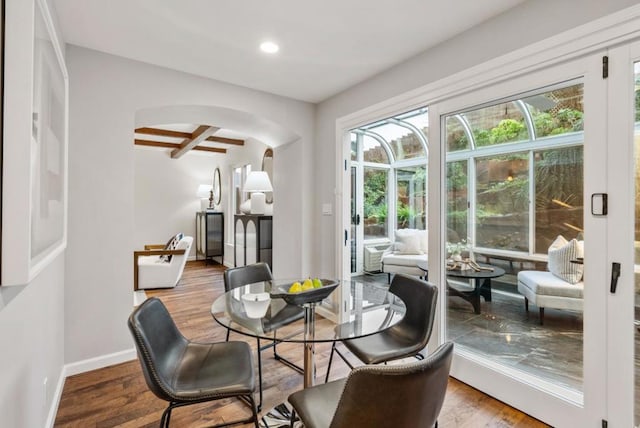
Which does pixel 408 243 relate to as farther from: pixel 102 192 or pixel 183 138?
pixel 183 138

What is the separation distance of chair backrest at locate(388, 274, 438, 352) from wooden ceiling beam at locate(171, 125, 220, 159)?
3561mm

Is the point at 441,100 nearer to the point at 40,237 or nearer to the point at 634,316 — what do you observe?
the point at 634,316

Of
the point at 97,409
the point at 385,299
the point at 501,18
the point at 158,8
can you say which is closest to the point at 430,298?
the point at 385,299

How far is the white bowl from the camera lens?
1.83m

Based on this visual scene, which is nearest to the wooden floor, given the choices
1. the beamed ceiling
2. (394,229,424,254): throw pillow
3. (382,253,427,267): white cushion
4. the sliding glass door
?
the sliding glass door

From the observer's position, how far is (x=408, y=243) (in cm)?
505

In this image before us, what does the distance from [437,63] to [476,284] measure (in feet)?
5.62

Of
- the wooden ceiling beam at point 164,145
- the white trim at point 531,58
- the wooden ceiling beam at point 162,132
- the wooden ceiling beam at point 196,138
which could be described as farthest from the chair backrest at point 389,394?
the wooden ceiling beam at point 164,145

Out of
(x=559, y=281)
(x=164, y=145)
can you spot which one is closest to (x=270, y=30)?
(x=559, y=281)

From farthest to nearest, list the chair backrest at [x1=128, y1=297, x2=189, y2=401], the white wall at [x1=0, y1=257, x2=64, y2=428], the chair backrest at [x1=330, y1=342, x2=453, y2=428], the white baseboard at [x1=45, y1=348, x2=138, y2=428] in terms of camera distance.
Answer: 1. the white baseboard at [x1=45, y1=348, x2=138, y2=428]
2. the chair backrest at [x1=128, y1=297, x2=189, y2=401]
3. the white wall at [x1=0, y1=257, x2=64, y2=428]
4. the chair backrest at [x1=330, y1=342, x2=453, y2=428]

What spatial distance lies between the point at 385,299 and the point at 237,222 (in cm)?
390

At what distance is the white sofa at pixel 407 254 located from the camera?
4.79 metres

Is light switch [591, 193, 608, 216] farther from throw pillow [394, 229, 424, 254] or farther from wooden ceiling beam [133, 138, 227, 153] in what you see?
wooden ceiling beam [133, 138, 227, 153]

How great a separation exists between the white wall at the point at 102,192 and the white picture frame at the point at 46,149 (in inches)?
29.1
